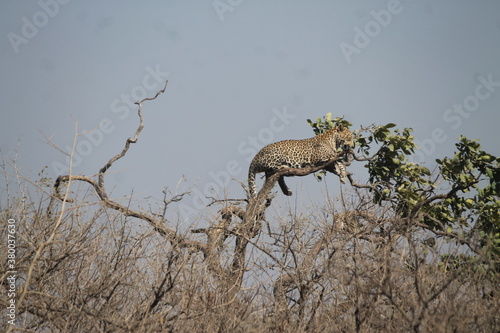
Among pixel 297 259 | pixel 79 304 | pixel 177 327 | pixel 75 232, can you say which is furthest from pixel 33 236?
pixel 297 259

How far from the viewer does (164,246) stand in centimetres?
724

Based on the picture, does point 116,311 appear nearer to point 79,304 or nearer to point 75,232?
point 79,304

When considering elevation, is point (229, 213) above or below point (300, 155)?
below

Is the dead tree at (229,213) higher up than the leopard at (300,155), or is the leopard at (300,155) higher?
the leopard at (300,155)

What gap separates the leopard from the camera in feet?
37.0

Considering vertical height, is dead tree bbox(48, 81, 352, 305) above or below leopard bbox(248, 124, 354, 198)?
below

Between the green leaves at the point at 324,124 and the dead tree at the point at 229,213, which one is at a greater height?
the green leaves at the point at 324,124

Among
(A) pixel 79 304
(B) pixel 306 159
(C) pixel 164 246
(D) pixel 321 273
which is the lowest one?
(A) pixel 79 304

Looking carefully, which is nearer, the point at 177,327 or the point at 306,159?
the point at 177,327

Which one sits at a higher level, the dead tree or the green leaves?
the green leaves

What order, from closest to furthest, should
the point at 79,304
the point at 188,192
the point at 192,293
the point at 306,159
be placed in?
the point at 192,293, the point at 79,304, the point at 188,192, the point at 306,159

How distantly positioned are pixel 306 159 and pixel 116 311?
5.53 meters

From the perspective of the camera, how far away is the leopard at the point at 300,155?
37.0ft

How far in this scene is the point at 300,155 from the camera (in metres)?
11.5
